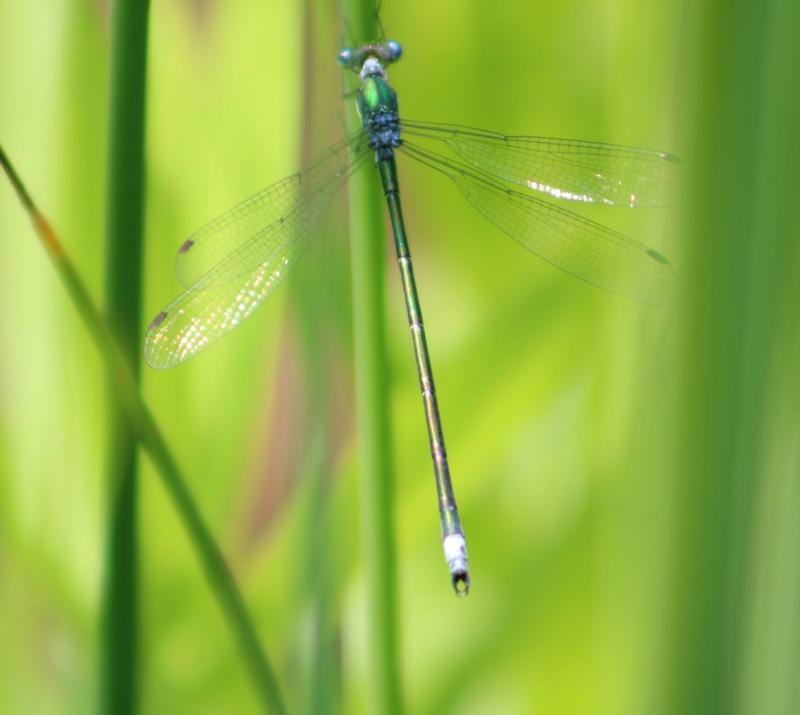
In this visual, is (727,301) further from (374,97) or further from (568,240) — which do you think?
(374,97)

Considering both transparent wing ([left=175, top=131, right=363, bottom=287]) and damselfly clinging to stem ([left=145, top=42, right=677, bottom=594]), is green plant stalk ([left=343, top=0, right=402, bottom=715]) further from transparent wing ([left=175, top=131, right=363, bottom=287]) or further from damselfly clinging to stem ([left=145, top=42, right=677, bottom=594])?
transparent wing ([left=175, top=131, right=363, bottom=287])

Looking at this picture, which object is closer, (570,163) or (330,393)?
(330,393)

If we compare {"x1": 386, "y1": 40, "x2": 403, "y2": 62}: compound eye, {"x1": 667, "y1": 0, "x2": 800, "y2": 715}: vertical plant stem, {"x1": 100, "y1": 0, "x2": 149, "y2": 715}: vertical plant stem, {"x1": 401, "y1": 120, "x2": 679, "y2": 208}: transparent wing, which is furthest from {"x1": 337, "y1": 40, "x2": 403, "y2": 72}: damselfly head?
{"x1": 667, "y1": 0, "x2": 800, "y2": 715}: vertical plant stem

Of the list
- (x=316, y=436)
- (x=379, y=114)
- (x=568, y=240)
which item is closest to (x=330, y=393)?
(x=316, y=436)

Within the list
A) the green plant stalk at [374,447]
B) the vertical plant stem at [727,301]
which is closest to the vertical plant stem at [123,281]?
the green plant stalk at [374,447]

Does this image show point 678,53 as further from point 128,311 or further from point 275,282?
point 128,311

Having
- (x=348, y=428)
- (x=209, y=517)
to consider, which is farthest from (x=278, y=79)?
(x=209, y=517)
